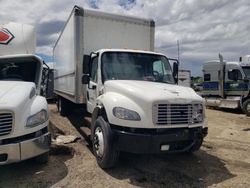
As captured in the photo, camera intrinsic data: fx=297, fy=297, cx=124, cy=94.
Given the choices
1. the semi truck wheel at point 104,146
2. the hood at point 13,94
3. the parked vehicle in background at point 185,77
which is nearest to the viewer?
the hood at point 13,94

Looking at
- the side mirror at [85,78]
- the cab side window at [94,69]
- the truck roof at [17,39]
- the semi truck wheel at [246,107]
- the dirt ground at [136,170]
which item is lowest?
the dirt ground at [136,170]

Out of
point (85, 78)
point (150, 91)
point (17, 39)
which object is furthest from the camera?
point (17, 39)

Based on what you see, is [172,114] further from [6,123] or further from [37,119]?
[6,123]

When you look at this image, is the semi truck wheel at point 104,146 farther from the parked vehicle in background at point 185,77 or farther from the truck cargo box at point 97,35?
the parked vehicle in background at point 185,77

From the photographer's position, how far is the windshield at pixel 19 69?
7.16 metres

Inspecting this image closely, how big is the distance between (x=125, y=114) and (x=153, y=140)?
665mm

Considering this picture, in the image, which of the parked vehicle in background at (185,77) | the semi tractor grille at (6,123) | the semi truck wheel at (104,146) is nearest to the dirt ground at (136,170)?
the semi truck wheel at (104,146)

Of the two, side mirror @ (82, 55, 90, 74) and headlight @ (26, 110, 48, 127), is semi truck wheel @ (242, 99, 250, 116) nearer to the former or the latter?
side mirror @ (82, 55, 90, 74)

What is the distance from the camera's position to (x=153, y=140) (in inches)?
200

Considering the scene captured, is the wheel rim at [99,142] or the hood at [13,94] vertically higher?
the hood at [13,94]

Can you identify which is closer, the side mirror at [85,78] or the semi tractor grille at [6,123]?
the semi tractor grille at [6,123]

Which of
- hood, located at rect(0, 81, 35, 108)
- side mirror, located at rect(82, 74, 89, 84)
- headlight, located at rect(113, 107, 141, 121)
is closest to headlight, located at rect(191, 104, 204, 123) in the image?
headlight, located at rect(113, 107, 141, 121)

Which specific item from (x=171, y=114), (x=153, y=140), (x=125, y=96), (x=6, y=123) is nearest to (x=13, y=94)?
(x=6, y=123)

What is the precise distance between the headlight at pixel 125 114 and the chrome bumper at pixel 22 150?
139 cm
